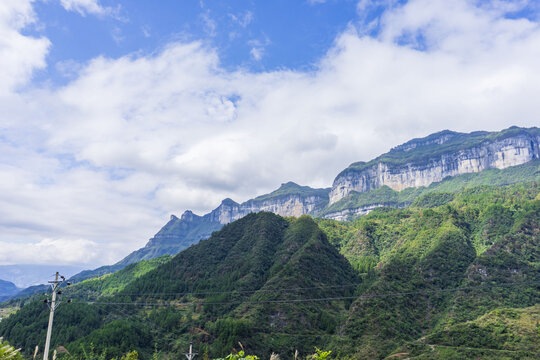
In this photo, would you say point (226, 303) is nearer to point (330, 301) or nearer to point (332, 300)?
point (330, 301)

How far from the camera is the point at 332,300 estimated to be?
355 ft

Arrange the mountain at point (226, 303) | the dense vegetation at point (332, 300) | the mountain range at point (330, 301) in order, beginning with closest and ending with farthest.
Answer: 1. the mountain range at point (330, 301)
2. the dense vegetation at point (332, 300)
3. the mountain at point (226, 303)

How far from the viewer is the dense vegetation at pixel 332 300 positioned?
250ft

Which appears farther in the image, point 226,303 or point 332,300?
point 332,300

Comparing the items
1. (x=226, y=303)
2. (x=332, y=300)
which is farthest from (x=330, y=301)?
(x=226, y=303)

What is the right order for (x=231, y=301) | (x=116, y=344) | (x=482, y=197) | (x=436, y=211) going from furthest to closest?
(x=482, y=197)
(x=436, y=211)
(x=231, y=301)
(x=116, y=344)

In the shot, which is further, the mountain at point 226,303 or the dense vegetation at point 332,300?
the mountain at point 226,303

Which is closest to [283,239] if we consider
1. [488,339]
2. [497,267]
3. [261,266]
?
[261,266]

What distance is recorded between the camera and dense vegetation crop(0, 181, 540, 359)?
76.3 m

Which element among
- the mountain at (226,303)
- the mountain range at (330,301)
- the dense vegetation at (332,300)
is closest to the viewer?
the mountain range at (330,301)

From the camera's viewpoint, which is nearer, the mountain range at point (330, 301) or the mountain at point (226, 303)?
the mountain range at point (330, 301)

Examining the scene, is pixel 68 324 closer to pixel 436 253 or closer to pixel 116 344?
pixel 116 344

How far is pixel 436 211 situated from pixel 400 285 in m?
60.0

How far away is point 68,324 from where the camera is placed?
10206 centimetres
